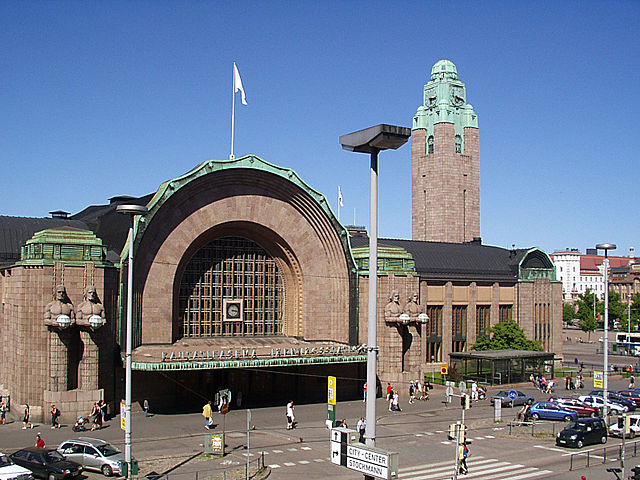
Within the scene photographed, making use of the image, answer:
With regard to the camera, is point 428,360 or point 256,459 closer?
point 256,459

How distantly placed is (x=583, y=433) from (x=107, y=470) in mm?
23039

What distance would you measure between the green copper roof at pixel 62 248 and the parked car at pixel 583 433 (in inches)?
1049

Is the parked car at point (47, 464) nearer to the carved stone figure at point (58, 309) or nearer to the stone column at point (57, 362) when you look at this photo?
the stone column at point (57, 362)

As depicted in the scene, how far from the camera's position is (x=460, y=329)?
241 feet

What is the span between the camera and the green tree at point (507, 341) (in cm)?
6850

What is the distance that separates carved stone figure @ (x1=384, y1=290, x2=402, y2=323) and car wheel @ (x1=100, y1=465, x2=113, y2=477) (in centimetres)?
2584

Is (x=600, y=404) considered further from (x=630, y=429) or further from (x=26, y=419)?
(x=26, y=419)

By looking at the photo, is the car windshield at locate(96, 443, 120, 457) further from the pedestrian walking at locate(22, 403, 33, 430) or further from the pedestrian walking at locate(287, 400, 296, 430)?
the pedestrian walking at locate(287, 400, 296, 430)

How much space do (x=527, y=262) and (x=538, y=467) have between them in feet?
157

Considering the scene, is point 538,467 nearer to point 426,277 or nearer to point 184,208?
point 184,208

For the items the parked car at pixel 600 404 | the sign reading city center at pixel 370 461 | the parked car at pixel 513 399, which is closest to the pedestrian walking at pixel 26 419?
the sign reading city center at pixel 370 461

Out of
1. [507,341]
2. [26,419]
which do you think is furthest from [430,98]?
[26,419]

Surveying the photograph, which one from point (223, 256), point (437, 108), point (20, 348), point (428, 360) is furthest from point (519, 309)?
point (20, 348)

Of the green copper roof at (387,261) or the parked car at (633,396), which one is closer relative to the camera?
the parked car at (633,396)
